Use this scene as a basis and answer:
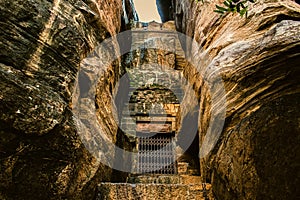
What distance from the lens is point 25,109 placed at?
8.53ft

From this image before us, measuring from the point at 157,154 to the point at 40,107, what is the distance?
510cm

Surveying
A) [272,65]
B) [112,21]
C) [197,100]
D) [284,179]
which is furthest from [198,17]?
[284,179]

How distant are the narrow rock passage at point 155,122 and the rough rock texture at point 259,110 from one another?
76 centimetres

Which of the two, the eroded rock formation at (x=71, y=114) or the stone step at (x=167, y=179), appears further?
the stone step at (x=167, y=179)

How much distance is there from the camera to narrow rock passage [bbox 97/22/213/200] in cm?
343

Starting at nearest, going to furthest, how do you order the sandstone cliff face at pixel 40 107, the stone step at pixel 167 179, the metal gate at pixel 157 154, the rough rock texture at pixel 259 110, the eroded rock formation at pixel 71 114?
the rough rock texture at pixel 259 110, the eroded rock formation at pixel 71 114, the sandstone cliff face at pixel 40 107, the stone step at pixel 167 179, the metal gate at pixel 157 154

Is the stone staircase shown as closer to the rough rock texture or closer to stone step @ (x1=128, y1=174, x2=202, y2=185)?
the rough rock texture

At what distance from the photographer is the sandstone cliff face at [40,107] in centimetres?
255

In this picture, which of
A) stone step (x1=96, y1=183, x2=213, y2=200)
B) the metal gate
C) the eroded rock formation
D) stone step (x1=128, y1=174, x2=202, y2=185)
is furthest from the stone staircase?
the metal gate

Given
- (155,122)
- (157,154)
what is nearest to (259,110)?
(157,154)

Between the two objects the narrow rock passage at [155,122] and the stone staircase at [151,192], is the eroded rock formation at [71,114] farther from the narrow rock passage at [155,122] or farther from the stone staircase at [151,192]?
the narrow rock passage at [155,122]

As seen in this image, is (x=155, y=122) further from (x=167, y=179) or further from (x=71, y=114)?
(x=71, y=114)

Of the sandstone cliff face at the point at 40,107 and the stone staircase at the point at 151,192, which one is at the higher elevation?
the sandstone cliff face at the point at 40,107

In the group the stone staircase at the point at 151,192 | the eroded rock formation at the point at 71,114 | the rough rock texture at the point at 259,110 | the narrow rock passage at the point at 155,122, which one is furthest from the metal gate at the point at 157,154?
the stone staircase at the point at 151,192
